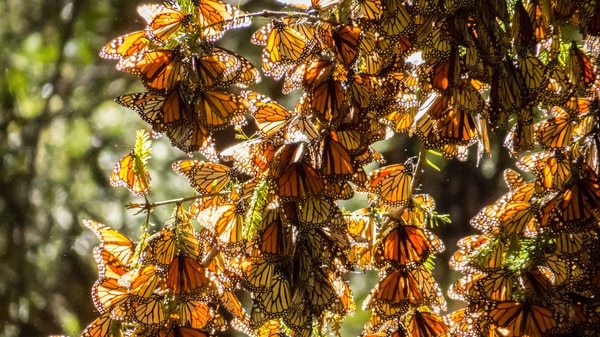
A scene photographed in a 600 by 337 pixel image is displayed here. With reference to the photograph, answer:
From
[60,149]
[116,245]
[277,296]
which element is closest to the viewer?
[277,296]

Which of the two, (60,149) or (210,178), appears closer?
(210,178)

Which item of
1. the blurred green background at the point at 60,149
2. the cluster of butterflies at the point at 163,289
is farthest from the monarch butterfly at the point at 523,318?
the blurred green background at the point at 60,149

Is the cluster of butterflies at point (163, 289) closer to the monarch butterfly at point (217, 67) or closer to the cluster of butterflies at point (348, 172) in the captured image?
the cluster of butterflies at point (348, 172)

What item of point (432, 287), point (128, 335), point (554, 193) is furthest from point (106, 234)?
point (554, 193)

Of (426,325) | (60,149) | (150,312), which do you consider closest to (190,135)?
(150,312)

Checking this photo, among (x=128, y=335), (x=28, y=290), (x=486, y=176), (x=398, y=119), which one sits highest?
(x=486, y=176)

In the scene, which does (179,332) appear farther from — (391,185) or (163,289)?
(391,185)

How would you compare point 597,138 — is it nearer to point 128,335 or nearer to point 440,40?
point 440,40
